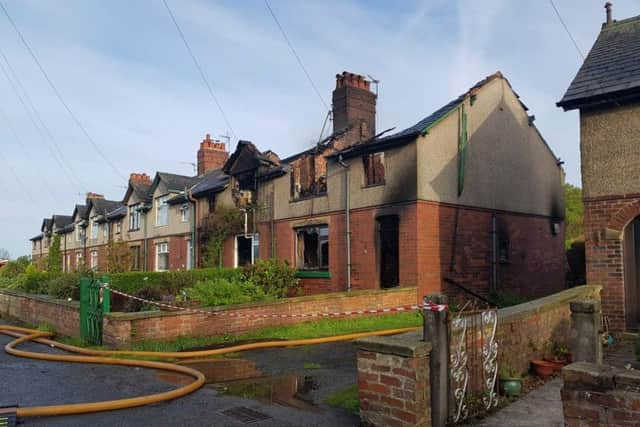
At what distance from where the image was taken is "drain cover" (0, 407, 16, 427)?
209 inches

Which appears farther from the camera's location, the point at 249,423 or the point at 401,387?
the point at 249,423

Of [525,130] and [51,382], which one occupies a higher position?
[525,130]

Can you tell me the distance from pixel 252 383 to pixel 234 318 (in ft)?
13.4

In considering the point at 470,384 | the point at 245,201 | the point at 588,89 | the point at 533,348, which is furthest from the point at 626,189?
the point at 245,201

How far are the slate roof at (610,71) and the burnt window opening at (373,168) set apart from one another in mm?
7031

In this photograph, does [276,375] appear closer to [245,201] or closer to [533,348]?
[533,348]

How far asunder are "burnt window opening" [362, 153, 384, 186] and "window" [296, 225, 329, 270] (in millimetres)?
2607

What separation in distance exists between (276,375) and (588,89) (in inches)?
352

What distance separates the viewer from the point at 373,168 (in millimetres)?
17438

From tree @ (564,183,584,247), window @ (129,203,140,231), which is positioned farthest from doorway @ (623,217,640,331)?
window @ (129,203,140,231)

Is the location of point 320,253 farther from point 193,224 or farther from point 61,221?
point 61,221

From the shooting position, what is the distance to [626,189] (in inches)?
396

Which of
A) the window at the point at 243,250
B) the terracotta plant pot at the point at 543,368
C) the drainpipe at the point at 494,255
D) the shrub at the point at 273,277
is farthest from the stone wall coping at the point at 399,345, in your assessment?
the window at the point at 243,250

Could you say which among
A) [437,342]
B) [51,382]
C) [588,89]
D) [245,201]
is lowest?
[51,382]
